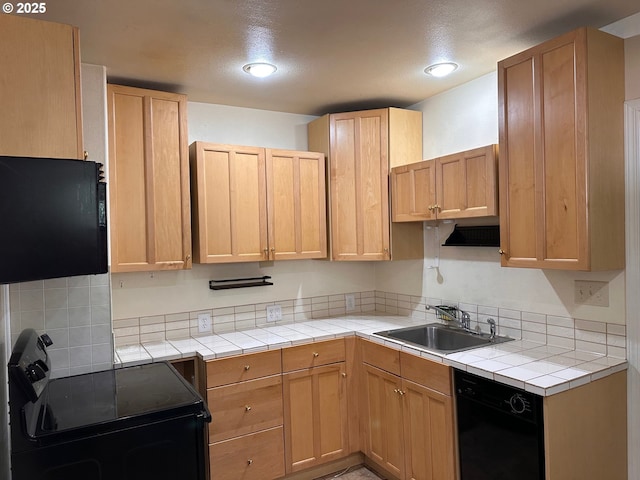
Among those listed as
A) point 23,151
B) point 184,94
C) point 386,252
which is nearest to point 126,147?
point 184,94

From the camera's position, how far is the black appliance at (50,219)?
1351mm

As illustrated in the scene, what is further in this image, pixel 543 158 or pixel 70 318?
pixel 70 318

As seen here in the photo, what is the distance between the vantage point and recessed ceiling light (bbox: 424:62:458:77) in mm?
2605

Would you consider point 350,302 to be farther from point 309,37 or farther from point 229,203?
point 309,37

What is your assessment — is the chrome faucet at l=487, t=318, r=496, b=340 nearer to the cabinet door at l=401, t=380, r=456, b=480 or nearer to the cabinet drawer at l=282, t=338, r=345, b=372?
the cabinet door at l=401, t=380, r=456, b=480

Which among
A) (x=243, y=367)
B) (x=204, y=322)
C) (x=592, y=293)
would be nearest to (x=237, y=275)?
(x=204, y=322)

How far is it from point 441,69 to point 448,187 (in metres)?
0.69

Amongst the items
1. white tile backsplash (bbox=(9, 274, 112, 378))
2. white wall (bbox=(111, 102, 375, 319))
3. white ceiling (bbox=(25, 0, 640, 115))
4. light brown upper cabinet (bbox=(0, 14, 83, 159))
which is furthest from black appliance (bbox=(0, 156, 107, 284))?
white wall (bbox=(111, 102, 375, 319))

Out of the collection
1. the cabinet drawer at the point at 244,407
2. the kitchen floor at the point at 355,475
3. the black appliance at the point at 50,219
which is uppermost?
the black appliance at the point at 50,219

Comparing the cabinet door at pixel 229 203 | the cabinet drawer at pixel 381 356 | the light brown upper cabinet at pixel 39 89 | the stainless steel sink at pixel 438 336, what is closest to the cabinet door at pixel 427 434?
the cabinet drawer at pixel 381 356

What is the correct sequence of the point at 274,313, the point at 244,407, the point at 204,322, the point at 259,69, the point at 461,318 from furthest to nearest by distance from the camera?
1. the point at 274,313
2. the point at 204,322
3. the point at 461,318
4. the point at 244,407
5. the point at 259,69

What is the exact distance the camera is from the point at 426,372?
244 cm

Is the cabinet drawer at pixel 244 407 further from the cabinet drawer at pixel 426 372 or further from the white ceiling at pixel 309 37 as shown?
the white ceiling at pixel 309 37

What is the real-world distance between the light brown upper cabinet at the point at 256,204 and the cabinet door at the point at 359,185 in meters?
0.12
